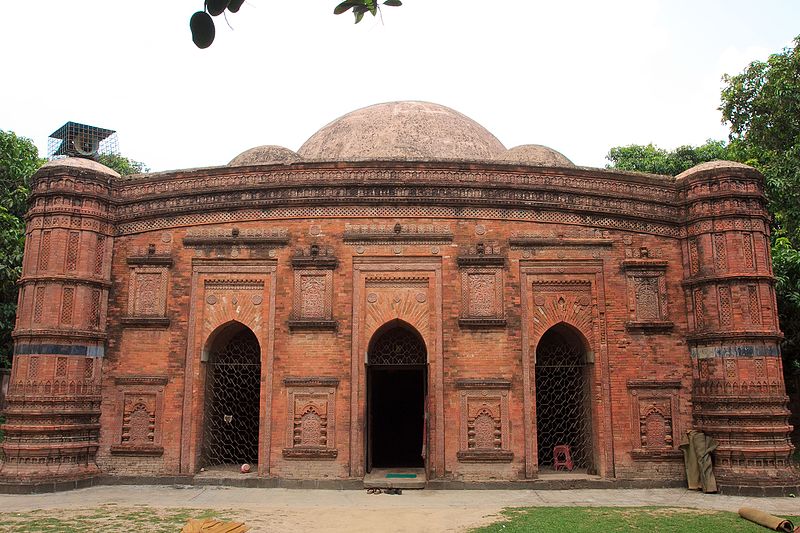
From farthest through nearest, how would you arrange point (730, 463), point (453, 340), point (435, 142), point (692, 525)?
1. point (435, 142)
2. point (453, 340)
3. point (730, 463)
4. point (692, 525)

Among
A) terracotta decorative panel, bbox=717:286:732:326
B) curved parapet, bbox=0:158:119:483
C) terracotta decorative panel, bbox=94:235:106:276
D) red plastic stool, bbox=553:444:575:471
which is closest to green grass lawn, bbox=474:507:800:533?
red plastic stool, bbox=553:444:575:471

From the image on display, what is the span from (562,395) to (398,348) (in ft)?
9.42

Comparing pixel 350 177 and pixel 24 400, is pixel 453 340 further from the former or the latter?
pixel 24 400

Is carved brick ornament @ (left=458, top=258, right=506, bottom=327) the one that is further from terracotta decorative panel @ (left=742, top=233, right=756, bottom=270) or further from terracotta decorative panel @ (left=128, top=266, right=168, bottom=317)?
terracotta decorative panel @ (left=128, top=266, right=168, bottom=317)

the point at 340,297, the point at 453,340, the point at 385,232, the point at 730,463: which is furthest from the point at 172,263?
the point at 730,463

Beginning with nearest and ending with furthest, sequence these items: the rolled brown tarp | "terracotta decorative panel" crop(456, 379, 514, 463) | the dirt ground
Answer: the rolled brown tarp
the dirt ground
"terracotta decorative panel" crop(456, 379, 514, 463)

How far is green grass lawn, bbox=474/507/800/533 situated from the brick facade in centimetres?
166

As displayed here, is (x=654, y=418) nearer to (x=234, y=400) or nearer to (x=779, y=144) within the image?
(x=234, y=400)

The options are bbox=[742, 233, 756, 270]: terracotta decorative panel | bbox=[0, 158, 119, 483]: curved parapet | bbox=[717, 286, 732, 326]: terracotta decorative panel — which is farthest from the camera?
bbox=[742, 233, 756, 270]: terracotta decorative panel

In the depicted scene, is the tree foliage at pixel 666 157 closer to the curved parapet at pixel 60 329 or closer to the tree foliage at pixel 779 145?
the tree foliage at pixel 779 145

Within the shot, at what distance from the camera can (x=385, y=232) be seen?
409 inches

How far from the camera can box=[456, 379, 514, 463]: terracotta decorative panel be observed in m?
9.69

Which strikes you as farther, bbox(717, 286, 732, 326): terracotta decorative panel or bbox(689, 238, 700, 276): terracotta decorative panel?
bbox(689, 238, 700, 276): terracotta decorative panel

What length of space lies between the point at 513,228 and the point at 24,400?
8.08 meters
